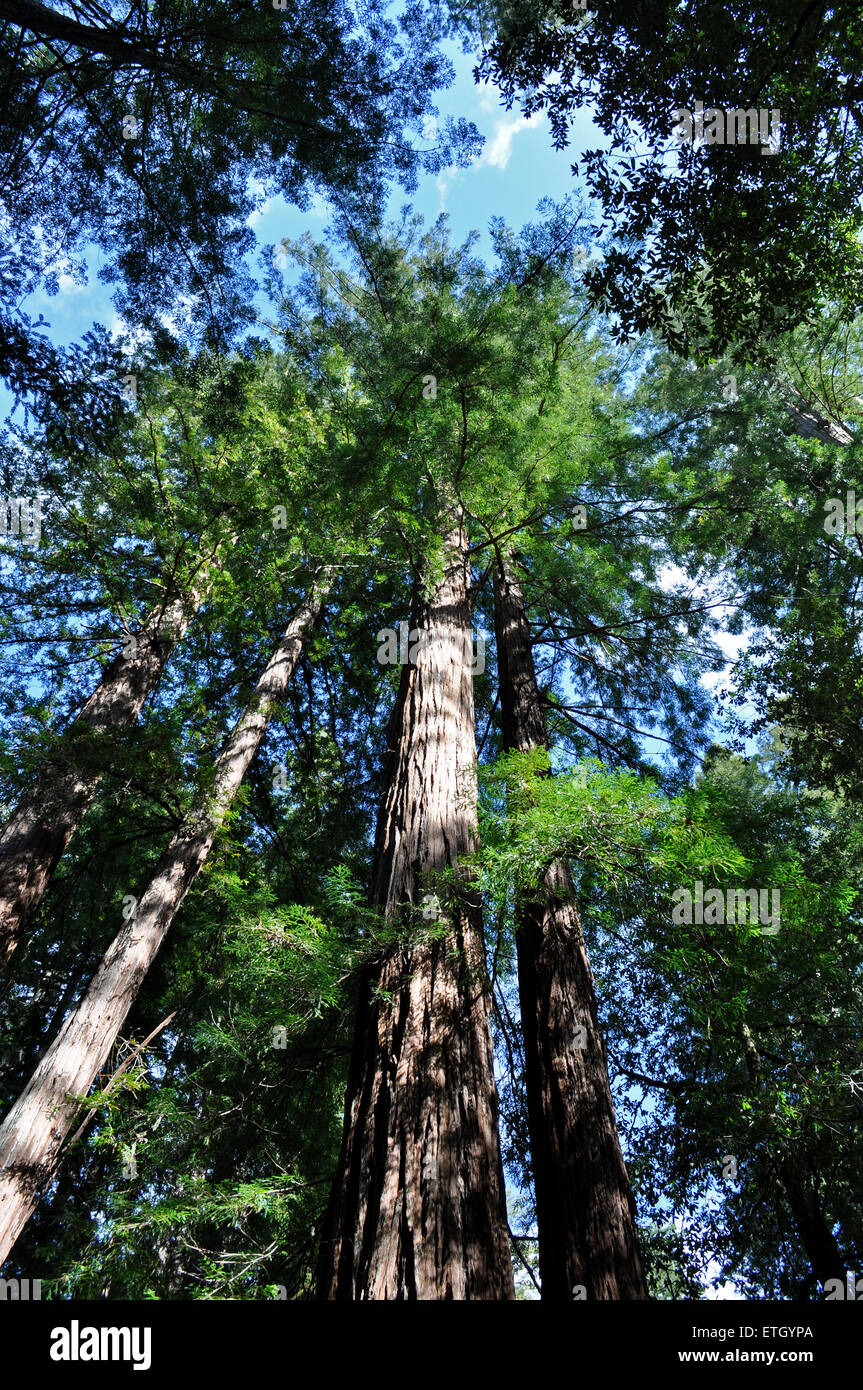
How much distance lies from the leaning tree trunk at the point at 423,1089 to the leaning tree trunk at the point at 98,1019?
2.28 metres

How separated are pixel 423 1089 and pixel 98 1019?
3028 millimetres

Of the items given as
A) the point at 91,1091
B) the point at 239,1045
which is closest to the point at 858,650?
the point at 239,1045

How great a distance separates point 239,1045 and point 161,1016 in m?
5.30

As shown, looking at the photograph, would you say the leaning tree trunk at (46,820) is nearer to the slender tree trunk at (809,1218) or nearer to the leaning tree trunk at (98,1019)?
the leaning tree trunk at (98,1019)

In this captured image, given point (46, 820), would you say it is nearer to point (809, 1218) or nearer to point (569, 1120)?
point (569, 1120)

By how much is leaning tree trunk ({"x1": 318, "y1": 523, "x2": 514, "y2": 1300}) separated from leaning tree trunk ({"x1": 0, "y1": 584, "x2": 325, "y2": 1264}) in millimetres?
2278

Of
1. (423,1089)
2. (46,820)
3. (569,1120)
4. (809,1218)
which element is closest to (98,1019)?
(46,820)

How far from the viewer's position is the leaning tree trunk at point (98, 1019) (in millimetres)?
3898

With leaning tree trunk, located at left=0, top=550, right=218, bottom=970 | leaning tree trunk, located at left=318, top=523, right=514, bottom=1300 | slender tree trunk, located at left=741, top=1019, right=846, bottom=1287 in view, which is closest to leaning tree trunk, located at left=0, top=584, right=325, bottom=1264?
leaning tree trunk, located at left=0, top=550, right=218, bottom=970

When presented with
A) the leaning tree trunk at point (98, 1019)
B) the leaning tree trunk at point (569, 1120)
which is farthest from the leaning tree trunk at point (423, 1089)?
the leaning tree trunk at point (98, 1019)

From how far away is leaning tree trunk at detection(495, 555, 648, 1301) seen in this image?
3.10 m

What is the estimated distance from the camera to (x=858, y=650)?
6.64m

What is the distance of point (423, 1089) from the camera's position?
2643 mm
